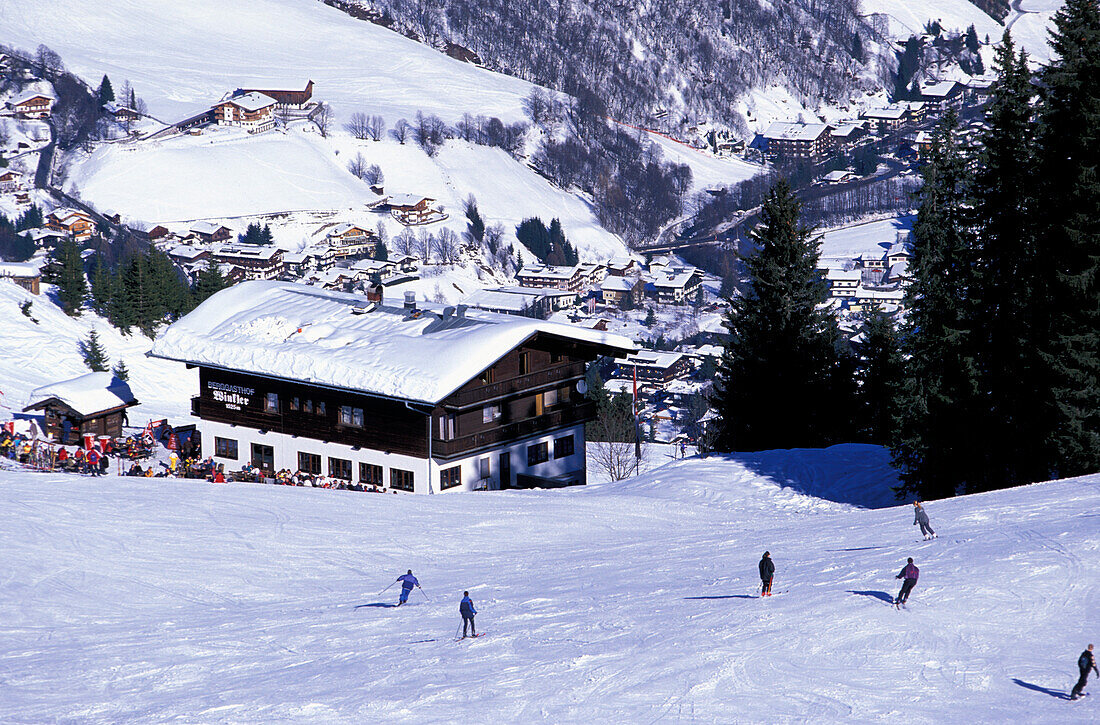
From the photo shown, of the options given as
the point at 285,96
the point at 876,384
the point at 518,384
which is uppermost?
the point at 285,96

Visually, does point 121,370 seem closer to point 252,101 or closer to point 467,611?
point 467,611

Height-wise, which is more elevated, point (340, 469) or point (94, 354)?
point (94, 354)

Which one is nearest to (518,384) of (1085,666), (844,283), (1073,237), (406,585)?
(406,585)

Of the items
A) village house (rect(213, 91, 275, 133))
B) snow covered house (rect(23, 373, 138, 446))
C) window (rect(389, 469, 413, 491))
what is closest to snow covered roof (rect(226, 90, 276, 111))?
village house (rect(213, 91, 275, 133))

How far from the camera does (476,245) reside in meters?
162

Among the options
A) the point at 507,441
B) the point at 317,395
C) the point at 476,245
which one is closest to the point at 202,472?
the point at 317,395

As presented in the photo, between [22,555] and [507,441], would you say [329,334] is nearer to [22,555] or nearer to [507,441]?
[507,441]

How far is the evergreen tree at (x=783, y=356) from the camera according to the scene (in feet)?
162

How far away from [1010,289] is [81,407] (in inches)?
1346

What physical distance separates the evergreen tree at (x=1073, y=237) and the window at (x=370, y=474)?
23.1 m

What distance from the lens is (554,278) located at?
Result: 15075cm

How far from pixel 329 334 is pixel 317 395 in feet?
8.01

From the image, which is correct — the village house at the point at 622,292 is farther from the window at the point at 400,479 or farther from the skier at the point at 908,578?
the skier at the point at 908,578

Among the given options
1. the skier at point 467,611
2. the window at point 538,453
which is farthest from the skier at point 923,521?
the window at point 538,453
